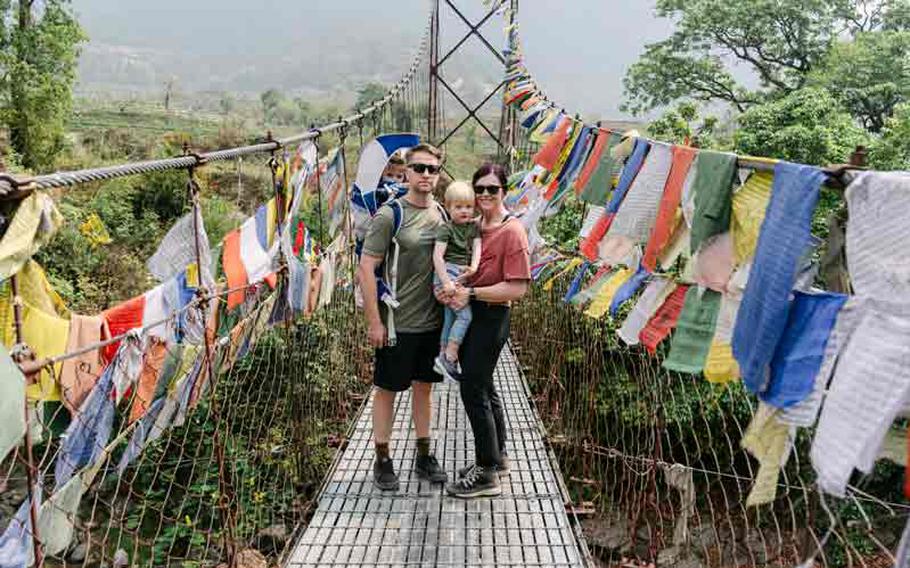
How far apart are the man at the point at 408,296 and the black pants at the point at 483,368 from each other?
140 millimetres

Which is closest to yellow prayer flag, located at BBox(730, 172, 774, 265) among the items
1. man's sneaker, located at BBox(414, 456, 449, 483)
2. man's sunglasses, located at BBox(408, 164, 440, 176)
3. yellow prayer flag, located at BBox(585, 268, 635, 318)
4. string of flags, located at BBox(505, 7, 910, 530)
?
string of flags, located at BBox(505, 7, 910, 530)

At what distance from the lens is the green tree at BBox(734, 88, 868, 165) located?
7938mm

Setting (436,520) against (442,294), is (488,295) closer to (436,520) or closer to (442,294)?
(442,294)

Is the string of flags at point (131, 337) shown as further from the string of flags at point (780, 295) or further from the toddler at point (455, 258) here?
the string of flags at point (780, 295)

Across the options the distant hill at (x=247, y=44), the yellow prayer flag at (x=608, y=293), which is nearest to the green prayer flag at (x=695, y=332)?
the yellow prayer flag at (x=608, y=293)

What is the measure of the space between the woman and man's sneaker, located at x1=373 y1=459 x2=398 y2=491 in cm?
21

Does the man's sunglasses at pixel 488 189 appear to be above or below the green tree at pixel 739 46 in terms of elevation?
below

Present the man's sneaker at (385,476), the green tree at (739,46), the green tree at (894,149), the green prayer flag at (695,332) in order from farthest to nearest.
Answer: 1. the green tree at (739,46)
2. the green tree at (894,149)
3. the man's sneaker at (385,476)
4. the green prayer flag at (695,332)

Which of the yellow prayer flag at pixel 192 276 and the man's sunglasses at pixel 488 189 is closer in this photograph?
the yellow prayer flag at pixel 192 276

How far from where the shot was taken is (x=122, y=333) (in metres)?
1.27

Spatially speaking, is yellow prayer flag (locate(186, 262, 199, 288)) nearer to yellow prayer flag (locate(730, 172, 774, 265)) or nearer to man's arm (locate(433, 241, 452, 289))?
man's arm (locate(433, 241, 452, 289))

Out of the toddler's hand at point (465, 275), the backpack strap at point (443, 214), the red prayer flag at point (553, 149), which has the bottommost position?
the toddler's hand at point (465, 275)

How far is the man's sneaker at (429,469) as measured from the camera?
228 centimetres

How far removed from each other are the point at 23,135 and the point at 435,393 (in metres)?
9.73
